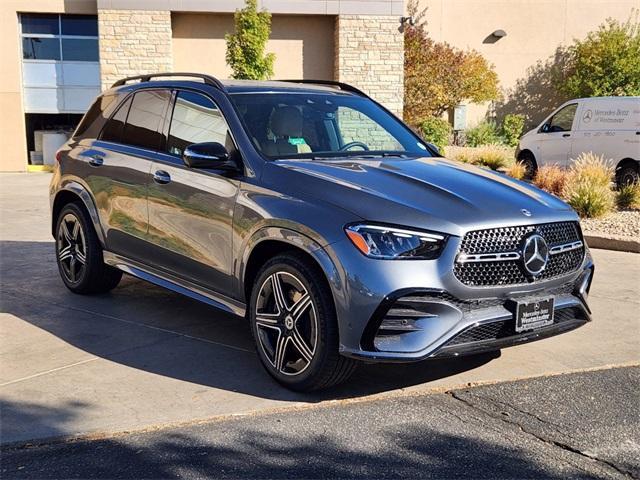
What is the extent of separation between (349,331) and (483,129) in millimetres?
23853

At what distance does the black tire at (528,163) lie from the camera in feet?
53.2

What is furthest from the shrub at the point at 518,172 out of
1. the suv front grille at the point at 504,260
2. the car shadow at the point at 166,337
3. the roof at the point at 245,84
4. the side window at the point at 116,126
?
the suv front grille at the point at 504,260

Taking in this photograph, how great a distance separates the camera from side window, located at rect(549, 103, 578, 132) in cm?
1584

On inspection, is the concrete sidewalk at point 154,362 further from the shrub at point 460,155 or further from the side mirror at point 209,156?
the shrub at point 460,155

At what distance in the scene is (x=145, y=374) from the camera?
4973 millimetres

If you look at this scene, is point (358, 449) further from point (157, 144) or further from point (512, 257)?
point (157, 144)

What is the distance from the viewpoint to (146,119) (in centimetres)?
615

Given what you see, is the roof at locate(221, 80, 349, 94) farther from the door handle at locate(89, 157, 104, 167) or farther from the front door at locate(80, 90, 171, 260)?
the door handle at locate(89, 157, 104, 167)

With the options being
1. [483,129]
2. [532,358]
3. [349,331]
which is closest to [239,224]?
[349,331]

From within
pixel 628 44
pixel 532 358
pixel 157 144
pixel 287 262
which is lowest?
pixel 532 358

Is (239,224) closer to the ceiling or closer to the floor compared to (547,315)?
closer to the ceiling

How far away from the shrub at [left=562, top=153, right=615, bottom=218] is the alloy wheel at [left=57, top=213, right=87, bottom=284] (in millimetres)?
7215

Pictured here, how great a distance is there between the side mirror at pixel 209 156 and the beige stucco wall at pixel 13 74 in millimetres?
18247

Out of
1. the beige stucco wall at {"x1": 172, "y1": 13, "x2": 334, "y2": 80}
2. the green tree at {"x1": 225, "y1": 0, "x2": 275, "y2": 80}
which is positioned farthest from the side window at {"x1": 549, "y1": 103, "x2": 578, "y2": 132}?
the beige stucco wall at {"x1": 172, "y1": 13, "x2": 334, "y2": 80}
